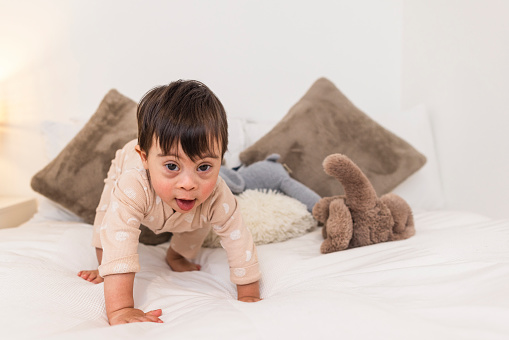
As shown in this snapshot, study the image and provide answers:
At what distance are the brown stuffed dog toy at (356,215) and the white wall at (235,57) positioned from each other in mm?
717

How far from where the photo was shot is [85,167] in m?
1.47

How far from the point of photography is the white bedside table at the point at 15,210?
1.72 meters

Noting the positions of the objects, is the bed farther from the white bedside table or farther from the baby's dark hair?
the white bedside table

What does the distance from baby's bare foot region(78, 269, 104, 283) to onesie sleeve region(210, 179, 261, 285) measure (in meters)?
0.32

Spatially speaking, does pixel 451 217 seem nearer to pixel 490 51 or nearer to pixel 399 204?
pixel 399 204

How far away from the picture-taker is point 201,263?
1.22 m

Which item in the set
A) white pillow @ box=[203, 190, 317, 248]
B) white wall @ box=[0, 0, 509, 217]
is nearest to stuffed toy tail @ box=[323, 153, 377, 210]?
white pillow @ box=[203, 190, 317, 248]

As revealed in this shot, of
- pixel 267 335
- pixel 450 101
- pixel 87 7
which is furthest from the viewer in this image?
pixel 87 7

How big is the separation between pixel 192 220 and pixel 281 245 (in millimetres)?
337

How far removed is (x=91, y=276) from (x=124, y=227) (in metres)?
0.24

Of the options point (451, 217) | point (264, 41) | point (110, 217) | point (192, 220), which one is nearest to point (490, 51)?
point (451, 217)

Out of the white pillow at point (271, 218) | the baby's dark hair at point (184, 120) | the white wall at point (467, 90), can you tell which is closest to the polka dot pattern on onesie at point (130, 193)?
the baby's dark hair at point (184, 120)

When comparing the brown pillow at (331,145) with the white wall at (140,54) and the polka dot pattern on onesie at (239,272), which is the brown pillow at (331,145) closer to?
the white wall at (140,54)

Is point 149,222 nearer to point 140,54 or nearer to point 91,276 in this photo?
point 91,276
